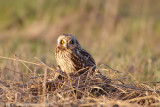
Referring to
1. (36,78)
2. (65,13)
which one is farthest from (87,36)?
(36,78)

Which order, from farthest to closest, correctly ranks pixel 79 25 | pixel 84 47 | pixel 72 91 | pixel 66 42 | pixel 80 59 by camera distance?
pixel 79 25, pixel 84 47, pixel 80 59, pixel 66 42, pixel 72 91

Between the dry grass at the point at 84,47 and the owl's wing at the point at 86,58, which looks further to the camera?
the owl's wing at the point at 86,58

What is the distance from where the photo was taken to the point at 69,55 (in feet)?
15.3

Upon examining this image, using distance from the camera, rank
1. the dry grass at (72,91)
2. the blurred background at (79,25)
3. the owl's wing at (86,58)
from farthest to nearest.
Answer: the blurred background at (79,25) < the owl's wing at (86,58) < the dry grass at (72,91)

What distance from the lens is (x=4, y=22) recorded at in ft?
54.0

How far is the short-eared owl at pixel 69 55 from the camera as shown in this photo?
4629 mm

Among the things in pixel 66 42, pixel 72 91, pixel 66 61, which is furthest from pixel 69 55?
pixel 72 91

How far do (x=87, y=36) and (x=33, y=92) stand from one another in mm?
9261

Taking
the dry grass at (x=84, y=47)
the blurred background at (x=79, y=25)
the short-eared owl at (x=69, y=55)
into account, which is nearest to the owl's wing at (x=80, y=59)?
the short-eared owl at (x=69, y=55)

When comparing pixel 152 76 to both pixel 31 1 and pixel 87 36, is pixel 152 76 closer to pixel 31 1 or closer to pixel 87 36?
pixel 87 36

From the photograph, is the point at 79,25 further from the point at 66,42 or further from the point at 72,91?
the point at 72,91

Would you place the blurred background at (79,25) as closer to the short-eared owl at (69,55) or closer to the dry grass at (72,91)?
the short-eared owl at (69,55)

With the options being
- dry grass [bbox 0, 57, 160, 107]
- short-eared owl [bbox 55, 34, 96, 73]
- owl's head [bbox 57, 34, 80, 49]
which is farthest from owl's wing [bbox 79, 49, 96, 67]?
dry grass [bbox 0, 57, 160, 107]

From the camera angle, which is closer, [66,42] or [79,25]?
[66,42]
